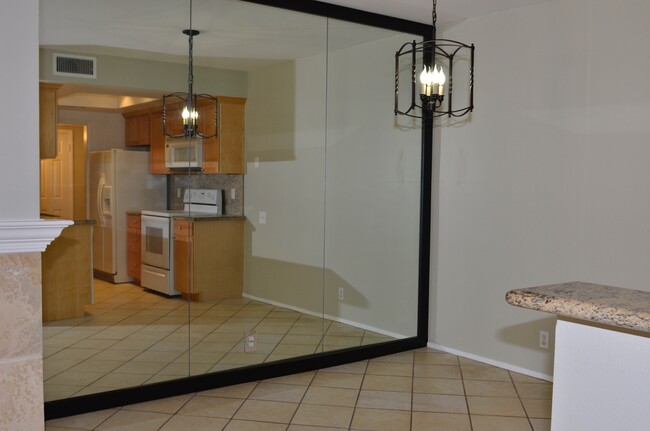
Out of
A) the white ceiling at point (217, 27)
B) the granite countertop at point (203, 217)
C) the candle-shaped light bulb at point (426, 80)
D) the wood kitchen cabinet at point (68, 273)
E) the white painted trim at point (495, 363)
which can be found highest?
the white ceiling at point (217, 27)

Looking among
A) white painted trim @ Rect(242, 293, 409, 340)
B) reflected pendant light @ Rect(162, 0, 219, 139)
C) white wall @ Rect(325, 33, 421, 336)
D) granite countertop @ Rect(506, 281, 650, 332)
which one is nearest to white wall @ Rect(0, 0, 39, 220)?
reflected pendant light @ Rect(162, 0, 219, 139)

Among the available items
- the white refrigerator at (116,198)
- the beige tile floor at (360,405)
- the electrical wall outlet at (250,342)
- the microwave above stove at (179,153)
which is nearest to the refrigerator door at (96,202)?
the white refrigerator at (116,198)

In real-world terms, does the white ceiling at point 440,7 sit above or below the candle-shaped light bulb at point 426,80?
above

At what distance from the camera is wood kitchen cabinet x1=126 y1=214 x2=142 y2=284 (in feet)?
11.6

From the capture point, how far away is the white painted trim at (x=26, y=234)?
2641 millimetres

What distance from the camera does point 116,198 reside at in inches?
136

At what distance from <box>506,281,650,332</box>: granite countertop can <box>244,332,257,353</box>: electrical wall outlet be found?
2549 mm

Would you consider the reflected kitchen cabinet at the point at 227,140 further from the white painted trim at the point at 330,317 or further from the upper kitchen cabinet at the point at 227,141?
the white painted trim at the point at 330,317

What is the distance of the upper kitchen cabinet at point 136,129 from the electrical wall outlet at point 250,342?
1322 mm

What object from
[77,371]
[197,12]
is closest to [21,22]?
[197,12]

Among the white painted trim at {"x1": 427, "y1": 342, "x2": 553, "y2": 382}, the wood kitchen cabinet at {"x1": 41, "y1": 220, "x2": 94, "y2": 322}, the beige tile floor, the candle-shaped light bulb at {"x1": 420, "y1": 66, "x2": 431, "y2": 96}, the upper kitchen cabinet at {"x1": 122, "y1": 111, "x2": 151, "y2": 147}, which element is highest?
the candle-shaped light bulb at {"x1": 420, "y1": 66, "x2": 431, "y2": 96}

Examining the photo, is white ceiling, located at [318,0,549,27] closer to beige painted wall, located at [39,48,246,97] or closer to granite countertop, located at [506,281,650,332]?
beige painted wall, located at [39,48,246,97]

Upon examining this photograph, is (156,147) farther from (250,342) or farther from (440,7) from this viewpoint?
(440,7)

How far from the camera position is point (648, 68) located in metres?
3.51
